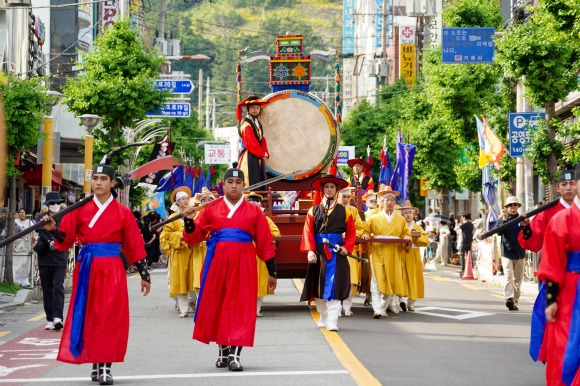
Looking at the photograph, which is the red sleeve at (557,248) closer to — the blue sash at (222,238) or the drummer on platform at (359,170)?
the blue sash at (222,238)

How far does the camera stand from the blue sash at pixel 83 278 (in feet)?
34.9

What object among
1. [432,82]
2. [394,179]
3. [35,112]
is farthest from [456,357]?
[432,82]

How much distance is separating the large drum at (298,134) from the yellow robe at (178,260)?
1.83 metres

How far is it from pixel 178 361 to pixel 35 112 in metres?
13.9

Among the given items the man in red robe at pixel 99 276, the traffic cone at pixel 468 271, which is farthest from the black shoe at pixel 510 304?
the traffic cone at pixel 468 271

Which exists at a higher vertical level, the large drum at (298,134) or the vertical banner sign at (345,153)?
the vertical banner sign at (345,153)

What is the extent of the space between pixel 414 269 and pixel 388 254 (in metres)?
0.70

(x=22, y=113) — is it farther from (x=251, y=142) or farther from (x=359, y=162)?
(x=251, y=142)

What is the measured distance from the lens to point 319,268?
15.2 m

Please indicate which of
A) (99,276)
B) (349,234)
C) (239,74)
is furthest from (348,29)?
(99,276)

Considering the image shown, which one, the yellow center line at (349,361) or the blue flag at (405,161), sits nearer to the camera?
the yellow center line at (349,361)

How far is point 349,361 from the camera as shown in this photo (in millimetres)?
11531

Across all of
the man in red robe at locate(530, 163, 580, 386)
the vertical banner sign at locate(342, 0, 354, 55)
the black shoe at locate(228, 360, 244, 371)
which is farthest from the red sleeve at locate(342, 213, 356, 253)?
the vertical banner sign at locate(342, 0, 354, 55)

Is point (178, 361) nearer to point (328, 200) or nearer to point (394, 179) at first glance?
Answer: point (328, 200)
